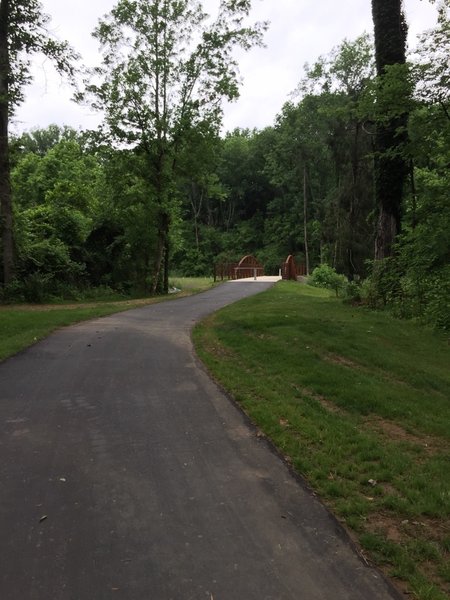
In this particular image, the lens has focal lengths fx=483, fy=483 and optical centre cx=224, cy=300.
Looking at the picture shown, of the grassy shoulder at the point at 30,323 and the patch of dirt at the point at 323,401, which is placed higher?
the grassy shoulder at the point at 30,323

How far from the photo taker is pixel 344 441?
4844mm

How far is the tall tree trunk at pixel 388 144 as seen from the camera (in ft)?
47.5

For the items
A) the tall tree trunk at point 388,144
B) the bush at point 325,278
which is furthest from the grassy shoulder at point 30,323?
the bush at point 325,278

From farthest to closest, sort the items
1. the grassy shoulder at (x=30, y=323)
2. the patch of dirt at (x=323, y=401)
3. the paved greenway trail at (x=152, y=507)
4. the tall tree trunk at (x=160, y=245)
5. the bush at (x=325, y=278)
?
the bush at (x=325, y=278)
the tall tree trunk at (x=160, y=245)
the grassy shoulder at (x=30, y=323)
the patch of dirt at (x=323, y=401)
the paved greenway trail at (x=152, y=507)

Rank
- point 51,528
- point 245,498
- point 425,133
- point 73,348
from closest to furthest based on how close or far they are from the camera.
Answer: point 51,528 → point 245,498 → point 73,348 → point 425,133

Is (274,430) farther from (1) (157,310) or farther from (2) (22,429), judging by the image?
(1) (157,310)

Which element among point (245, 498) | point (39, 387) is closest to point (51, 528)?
point (245, 498)

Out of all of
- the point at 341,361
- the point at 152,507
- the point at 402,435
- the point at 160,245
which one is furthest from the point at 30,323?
the point at 160,245

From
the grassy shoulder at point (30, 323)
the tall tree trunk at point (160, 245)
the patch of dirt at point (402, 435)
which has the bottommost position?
the patch of dirt at point (402, 435)

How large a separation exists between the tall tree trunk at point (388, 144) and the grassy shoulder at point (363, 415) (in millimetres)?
4862

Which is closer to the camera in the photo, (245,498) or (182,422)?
(245,498)

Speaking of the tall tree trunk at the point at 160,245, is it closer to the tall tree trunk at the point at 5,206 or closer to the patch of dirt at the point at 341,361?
the tall tree trunk at the point at 5,206

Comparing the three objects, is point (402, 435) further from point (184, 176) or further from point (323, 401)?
point (184, 176)

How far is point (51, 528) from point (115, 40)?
23511mm
